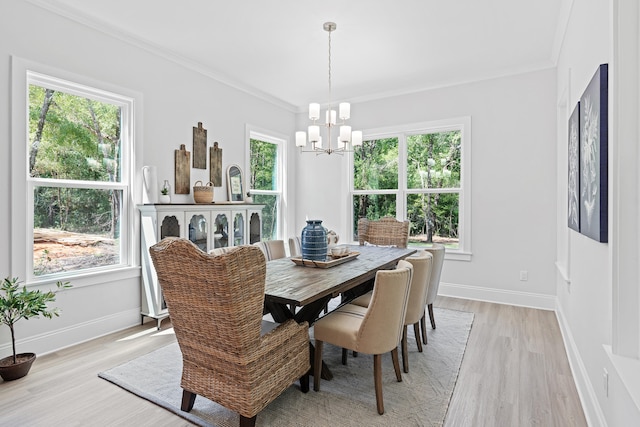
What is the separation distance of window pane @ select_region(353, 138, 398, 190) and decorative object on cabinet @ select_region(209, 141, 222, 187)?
6.96 ft

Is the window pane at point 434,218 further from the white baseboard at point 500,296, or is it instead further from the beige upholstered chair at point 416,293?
the beige upholstered chair at point 416,293

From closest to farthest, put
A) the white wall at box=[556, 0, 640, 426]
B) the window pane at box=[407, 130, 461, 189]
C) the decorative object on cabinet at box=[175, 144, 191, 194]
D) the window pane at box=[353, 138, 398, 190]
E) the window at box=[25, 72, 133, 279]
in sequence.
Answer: the white wall at box=[556, 0, 640, 426]
the window at box=[25, 72, 133, 279]
the decorative object on cabinet at box=[175, 144, 191, 194]
the window pane at box=[407, 130, 461, 189]
the window pane at box=[353, 138, 398, 190]

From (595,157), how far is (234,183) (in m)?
3.92

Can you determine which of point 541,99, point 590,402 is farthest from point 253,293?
point 541,99

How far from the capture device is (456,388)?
2.42 meters

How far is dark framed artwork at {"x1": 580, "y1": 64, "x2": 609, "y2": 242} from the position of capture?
5.53 ft

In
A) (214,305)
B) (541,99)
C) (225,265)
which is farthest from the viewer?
(541,99)

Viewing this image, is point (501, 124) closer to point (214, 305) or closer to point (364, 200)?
point (364, 200)

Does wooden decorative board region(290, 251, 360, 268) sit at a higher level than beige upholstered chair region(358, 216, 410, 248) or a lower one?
lower

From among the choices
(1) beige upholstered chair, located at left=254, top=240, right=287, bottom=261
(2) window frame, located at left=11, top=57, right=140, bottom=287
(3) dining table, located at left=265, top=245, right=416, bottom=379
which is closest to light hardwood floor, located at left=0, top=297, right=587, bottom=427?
(2) window frame, located at left=11, top=57, right=140, bottom=287

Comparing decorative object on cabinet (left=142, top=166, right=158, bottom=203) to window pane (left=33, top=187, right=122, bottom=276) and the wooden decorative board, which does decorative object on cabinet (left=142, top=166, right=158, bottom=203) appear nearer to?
window pane (left=33, top=187, right=122, bottom=276)

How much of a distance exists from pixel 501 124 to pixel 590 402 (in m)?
3.32

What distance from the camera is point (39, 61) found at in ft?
9.48

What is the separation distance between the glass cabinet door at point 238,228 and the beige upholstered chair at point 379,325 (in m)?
2.35
